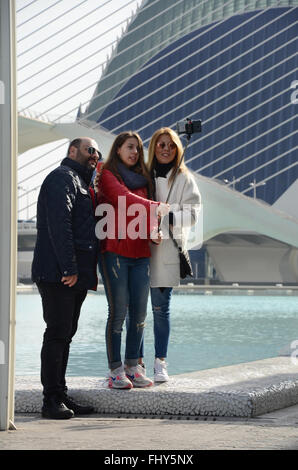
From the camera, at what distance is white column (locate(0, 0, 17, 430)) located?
9.20 feet

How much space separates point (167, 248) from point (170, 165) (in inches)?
15.6

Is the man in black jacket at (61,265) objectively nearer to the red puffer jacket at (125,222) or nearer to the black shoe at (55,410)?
the black shoe at (55,410)

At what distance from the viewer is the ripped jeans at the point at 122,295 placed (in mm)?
3553

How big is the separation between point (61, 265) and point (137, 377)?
68 centimetres

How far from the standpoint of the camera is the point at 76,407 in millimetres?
3395

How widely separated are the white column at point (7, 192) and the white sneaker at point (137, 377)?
0.89m

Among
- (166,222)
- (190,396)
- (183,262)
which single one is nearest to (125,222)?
(166,222)

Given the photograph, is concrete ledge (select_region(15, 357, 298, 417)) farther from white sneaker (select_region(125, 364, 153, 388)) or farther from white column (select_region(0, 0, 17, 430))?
white column (select_region(0, 0, 17, 430))

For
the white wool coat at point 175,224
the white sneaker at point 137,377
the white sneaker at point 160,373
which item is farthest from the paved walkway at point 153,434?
the white wool coat at point 175,224
